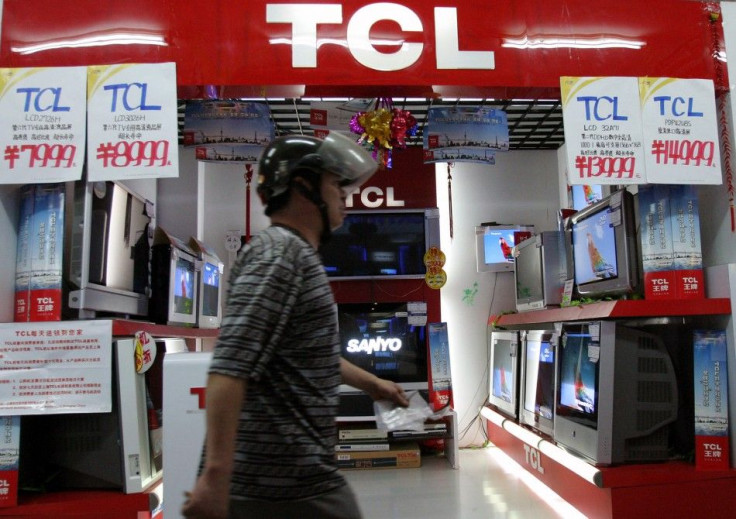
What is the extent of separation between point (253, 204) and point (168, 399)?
3.94 m

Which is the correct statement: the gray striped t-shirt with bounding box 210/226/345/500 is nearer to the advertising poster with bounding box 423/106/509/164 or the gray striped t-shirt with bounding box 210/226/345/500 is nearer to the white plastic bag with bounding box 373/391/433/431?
the white plastic bag with bounding box 373/391/433/431

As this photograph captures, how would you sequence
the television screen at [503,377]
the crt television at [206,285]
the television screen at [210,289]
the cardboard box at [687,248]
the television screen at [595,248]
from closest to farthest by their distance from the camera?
the cardboard box at [687,248] < the television screen at [595,248] < the crt television at [206,285] < the television screen at [210,289] < the television screen at [503,377]

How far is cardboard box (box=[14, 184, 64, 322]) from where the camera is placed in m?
2.51

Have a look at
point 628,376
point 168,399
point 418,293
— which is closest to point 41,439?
point 168,399

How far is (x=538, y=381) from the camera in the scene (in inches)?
165

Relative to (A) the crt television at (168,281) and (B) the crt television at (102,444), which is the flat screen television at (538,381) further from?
(B) the crt television at (102,444)

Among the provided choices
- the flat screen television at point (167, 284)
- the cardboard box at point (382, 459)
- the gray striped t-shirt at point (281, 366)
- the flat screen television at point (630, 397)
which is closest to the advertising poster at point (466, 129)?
the flat screen television at point (630, 397)

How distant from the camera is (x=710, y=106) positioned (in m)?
2.84

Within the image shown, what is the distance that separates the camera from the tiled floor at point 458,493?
3705 millimetres

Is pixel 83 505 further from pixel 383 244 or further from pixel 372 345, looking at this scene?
pixel 383 244

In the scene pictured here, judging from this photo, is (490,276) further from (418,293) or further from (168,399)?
(168,399)

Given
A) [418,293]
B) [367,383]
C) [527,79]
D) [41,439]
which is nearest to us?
[367,383]

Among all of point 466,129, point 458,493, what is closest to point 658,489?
point 458,493

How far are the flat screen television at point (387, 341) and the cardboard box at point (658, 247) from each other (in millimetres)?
2810
